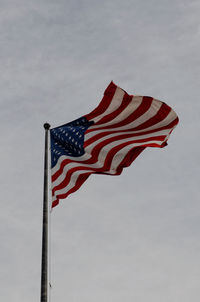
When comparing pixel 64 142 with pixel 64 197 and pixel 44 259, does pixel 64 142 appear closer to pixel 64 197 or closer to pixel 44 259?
pixel 64 197

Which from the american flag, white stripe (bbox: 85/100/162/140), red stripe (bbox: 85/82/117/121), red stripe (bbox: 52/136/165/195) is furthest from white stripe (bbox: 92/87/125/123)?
red stripe (bbox: 52/136/165/195)

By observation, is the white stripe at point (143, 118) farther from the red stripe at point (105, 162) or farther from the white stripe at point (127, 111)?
the red stripe at point (105, 162)

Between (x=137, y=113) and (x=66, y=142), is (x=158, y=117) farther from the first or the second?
(x=66, y=142)

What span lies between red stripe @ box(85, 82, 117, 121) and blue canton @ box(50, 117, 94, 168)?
36.4 inches

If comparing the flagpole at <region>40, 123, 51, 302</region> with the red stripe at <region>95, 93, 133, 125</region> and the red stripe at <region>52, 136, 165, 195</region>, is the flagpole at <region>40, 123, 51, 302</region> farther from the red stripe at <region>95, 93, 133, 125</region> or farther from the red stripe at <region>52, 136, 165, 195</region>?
the red stripe at <region>95, 93, 133, 125</region>

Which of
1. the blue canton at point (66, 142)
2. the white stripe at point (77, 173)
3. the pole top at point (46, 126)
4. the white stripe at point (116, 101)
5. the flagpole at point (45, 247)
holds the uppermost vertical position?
the white stripe at point (116, 101)

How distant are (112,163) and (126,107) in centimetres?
241

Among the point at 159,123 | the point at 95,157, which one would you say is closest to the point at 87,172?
the point at 95,157

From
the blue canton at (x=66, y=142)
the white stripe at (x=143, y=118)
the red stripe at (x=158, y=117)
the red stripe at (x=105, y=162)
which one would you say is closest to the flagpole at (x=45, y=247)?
the red stripe at (x=105, y=162)

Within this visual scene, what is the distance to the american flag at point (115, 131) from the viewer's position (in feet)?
63.6

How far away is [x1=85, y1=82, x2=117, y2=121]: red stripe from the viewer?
19.9 meters

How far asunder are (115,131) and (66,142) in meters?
2.21

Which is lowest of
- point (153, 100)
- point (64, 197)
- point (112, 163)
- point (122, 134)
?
point (64, 197)

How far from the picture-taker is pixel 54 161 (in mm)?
18984
